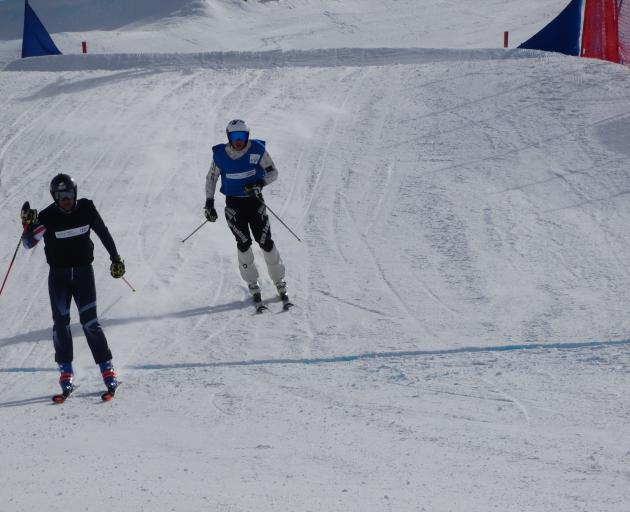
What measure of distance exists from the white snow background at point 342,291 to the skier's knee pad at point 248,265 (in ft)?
1.27

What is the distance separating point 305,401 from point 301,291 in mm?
2990

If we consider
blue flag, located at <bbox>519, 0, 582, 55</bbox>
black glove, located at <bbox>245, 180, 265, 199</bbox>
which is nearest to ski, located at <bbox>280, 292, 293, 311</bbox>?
black glove, located at <bbox>245, 180, 265, 199</bbox>

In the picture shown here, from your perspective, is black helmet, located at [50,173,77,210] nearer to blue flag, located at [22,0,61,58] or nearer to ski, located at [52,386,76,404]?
ski, located at [52,386,76,404]

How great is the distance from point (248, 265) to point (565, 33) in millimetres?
11128

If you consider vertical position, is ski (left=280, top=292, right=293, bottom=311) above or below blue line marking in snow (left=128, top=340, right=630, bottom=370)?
below

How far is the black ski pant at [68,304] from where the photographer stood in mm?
6691

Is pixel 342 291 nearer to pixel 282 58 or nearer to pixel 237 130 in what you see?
pixel 237 130

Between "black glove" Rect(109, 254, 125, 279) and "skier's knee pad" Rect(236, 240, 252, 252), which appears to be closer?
"black glove" Rect(109, 254, 125, 279)

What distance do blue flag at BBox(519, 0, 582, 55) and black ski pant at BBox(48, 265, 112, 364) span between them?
13.1m

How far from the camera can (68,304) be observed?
22.1 feet

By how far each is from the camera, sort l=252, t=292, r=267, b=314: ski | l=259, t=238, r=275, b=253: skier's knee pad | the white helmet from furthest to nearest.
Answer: l=259, t=238, r=275, b=253: skier's knee pad → l=252, t=292, r=267, b=314: ski → the white helmet

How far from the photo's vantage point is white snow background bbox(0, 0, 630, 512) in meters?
4.88

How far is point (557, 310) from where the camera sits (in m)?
7.97

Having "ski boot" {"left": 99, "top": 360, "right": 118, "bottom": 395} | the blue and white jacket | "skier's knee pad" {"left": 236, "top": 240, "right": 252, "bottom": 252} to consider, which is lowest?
"ski boot" {"left": 99, "top": 360, "right": 118, "bottom": 395}
